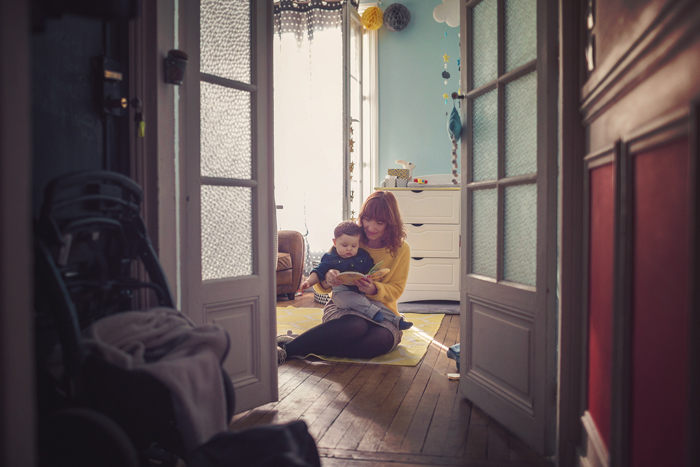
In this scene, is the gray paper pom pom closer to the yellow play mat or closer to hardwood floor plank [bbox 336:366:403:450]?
the yellow play mat

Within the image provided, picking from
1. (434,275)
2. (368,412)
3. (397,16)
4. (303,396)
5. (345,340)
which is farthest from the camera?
(397,16)

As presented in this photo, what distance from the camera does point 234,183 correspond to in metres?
1.81

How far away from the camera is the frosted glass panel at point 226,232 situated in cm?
175

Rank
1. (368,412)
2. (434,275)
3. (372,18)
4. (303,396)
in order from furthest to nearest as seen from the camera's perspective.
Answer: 1. (372,18)
2. (434,275)
3. (303,396)
4. (368,412)

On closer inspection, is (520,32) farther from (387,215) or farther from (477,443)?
(477,443)

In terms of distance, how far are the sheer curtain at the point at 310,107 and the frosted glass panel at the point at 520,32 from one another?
294 cm

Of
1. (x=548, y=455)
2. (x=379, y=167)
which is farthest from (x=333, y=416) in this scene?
(x=379, y=167)

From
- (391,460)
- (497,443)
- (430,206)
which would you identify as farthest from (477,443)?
(430,206)

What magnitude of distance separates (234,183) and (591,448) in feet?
4.70

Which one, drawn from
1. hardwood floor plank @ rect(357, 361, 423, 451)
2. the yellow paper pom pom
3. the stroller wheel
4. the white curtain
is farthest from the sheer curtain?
the stroller wheel

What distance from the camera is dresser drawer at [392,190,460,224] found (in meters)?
4.12

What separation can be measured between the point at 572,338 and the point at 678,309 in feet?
2.41

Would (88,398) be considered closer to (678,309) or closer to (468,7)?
(678,309)

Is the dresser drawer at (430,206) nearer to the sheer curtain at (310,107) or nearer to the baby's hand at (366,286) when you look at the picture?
the sheer curtain at (310,107)
